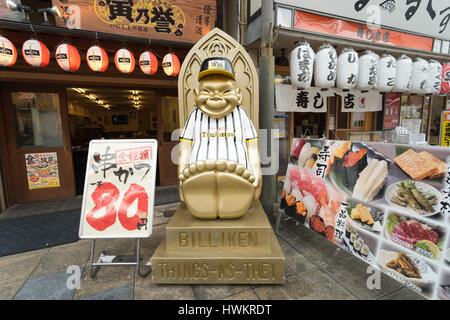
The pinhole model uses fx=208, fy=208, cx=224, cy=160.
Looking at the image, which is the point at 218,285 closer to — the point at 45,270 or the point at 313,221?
the point at 313,221

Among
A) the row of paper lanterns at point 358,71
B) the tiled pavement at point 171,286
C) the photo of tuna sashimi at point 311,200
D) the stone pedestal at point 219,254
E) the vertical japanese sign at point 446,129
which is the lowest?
the tiled pavement at point 171,286

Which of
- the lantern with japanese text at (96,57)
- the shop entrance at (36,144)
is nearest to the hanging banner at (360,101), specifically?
the lantern with japanese text at (96,57)

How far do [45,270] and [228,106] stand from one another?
3107 millimetres

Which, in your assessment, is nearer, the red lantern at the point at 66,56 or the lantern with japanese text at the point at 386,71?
the red lantern at the point at 66,56

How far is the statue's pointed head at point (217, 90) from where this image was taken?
8.58ft

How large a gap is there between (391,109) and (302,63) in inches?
197

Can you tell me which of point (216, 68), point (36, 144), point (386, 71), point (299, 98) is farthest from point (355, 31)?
point (36, 144)

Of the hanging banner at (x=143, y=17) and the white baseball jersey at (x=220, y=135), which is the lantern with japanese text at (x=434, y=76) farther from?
the white baseball jersey at (x=220, y=135)

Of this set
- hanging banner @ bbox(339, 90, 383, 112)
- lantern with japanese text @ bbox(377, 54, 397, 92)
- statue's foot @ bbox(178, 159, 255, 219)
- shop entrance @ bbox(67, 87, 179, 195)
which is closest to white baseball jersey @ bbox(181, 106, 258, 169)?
statue's foot @ bbox(178, 159, 255, 219)

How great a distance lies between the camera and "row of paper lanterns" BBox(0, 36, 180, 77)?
330 centimetres

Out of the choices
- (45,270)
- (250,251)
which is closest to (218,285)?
(250,251)

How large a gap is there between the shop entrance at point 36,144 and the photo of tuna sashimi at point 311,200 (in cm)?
520

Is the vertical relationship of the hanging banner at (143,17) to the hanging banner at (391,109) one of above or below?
above

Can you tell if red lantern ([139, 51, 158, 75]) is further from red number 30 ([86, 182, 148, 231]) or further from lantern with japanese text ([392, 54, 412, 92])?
lantern with japanese text ([392, 54, 412, 92])
